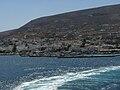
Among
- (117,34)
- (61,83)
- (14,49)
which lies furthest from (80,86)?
(117,34)

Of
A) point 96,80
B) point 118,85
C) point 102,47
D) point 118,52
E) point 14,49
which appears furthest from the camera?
point 14,49

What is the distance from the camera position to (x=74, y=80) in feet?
146

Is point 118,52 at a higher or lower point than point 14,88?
lower

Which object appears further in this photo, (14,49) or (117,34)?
(117,34)

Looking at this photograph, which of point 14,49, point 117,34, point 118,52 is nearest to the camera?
point 118,52

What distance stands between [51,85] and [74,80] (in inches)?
201

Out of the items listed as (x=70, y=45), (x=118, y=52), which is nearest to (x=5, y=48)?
(x=70, y=45)

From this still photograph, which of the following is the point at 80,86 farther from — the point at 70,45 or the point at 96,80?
the point at 70,45

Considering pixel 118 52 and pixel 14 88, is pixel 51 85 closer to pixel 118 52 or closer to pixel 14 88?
pixel 14 88

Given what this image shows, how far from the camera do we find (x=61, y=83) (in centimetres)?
4178

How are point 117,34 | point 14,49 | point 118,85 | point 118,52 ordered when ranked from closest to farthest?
point 118,85
point 118,52
point 14,49
point 117,34

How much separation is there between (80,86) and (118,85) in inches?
156

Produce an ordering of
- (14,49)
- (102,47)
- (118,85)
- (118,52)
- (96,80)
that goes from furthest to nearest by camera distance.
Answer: (14,49) → (102,47) → (118,52) → (96,80) → (118,85)

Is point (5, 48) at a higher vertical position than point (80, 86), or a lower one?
lower
